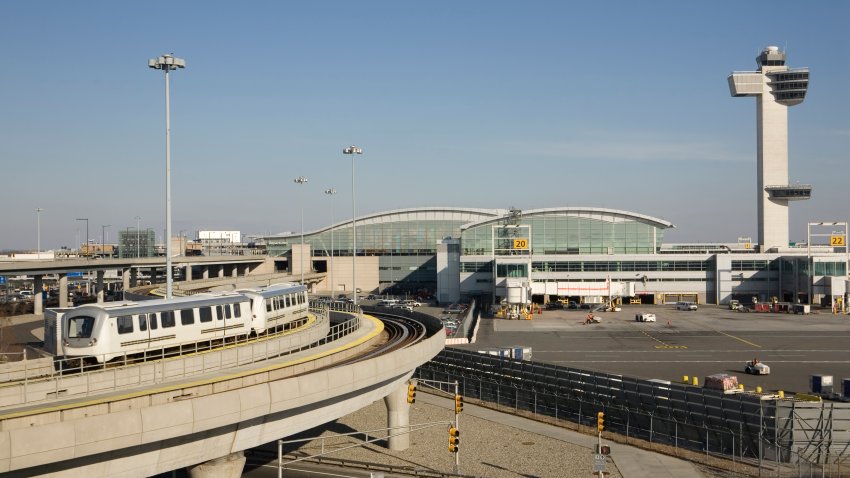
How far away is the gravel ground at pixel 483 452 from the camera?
34.3 meters

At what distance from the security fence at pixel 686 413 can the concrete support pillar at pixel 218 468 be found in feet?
75.0

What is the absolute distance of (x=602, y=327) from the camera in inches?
3445

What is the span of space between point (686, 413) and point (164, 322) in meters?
26.2

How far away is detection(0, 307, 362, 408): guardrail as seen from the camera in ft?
67.2

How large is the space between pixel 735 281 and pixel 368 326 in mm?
84560

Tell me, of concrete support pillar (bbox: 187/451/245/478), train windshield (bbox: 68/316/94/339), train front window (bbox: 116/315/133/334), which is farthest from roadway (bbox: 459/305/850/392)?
train windshield (bbox: 68/316/94/339)

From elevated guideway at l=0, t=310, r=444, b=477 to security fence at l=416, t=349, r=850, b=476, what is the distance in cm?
1542

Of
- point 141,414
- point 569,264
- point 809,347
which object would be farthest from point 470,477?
point 569,264

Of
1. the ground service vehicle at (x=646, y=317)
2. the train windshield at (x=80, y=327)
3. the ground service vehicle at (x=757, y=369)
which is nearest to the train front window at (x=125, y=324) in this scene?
the train windshield at (x=80, y=327)

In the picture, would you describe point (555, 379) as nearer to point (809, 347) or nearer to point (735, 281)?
point (809, 347)

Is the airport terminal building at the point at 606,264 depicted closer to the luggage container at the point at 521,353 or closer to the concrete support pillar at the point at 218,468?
the luggage container at the point at 521,353

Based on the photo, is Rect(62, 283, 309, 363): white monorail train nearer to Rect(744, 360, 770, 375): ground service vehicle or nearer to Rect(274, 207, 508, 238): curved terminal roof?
Rect(744, 360, 770, 375): ground service vehicle

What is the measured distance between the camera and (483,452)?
3741cm

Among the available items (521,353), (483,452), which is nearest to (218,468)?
(483,452)
